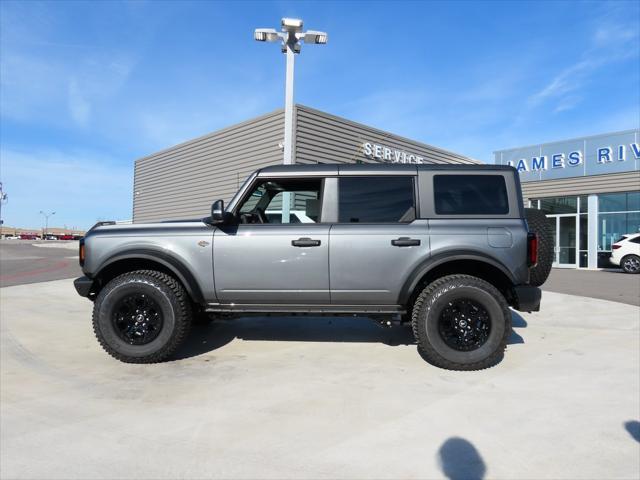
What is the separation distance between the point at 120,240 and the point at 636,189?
62.6 ft

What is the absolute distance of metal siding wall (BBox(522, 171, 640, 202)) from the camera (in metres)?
15.8

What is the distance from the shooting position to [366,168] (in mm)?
3877

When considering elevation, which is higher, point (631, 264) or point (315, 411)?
point (631, 264)

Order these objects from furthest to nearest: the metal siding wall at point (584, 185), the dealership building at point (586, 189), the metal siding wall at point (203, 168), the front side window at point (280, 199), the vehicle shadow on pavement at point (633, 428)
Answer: the dealership building at point (586, 189) < the metal siding wall at point (584, 185) < the metal siding wall at point (203, 168) < the front side window at point (280, 199) < the vehicle shadow on pavement at point (633, 428)

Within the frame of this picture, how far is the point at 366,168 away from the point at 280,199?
123cm

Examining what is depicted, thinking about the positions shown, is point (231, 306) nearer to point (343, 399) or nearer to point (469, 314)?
point (343, 399)

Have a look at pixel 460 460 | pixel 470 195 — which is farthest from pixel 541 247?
pixel 460 460

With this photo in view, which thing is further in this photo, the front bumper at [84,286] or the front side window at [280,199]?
the front side window at [280,199]

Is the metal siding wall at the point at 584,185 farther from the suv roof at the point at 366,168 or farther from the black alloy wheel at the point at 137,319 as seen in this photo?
the black alloy wheel at the point at 137,319

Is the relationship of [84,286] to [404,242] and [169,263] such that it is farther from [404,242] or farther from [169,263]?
[404,242]

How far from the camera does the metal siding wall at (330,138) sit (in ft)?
48.0

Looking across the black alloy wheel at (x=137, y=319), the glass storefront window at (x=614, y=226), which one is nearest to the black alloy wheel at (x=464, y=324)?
the black alloy wheel at (x=137, y=319)

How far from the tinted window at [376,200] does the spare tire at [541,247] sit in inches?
55.2

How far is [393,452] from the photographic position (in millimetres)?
2170
